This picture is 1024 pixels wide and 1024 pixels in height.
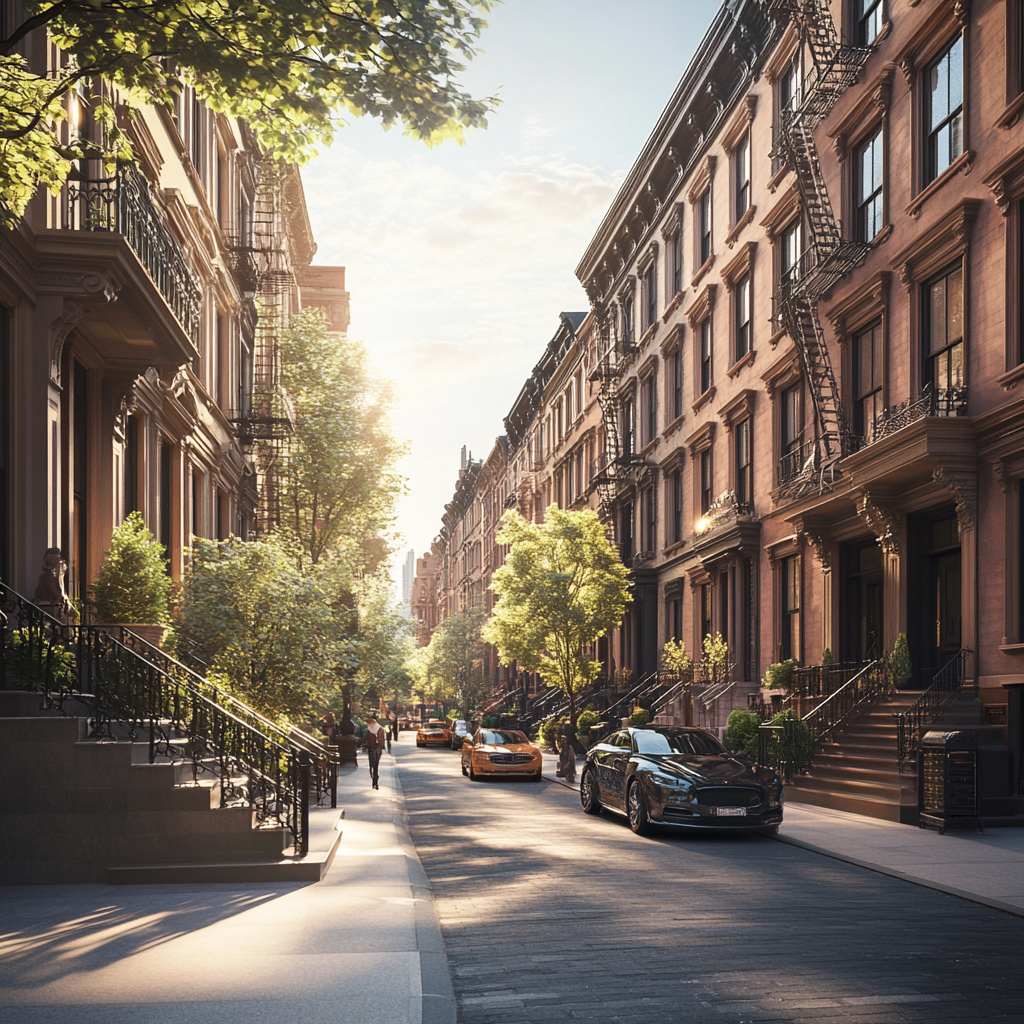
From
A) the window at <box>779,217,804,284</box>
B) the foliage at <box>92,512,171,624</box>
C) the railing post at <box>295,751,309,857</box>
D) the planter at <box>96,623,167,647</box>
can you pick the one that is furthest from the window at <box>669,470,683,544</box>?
the railing post at <box>295,751,309,857</box>

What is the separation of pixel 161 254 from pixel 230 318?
1417 cm

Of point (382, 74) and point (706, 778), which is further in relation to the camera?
point (706, 778)

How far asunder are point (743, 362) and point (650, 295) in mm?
12330

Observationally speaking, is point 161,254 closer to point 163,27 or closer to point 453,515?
point 163,27

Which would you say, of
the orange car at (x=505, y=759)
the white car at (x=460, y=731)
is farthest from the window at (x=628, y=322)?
the orange car at (x=505, y=759)

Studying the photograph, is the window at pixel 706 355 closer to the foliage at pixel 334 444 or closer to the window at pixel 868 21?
the foliage at pixel 334 444

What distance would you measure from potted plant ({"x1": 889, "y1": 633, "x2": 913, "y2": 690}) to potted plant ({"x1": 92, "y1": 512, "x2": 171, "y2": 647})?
1327cm

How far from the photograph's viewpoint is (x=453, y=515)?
110 m

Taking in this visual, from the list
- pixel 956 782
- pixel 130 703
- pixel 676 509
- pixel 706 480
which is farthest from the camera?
pixel 676 509

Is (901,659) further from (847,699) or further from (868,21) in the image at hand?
(868,21)

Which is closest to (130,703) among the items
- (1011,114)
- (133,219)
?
(133,219)

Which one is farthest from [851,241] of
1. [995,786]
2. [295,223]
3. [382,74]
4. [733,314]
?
[295,223]

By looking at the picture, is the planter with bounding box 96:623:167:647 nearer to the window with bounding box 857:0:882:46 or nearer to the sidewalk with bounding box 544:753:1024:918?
the sidewalk with bounding box 544:753:1024:918

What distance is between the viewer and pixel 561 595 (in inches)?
1596
